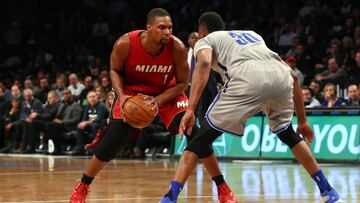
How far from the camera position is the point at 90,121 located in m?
18.0

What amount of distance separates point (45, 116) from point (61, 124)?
0.62 m

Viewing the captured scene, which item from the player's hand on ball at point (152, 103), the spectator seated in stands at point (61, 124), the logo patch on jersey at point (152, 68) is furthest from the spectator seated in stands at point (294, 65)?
the player's hand on ball at point (152, 103)

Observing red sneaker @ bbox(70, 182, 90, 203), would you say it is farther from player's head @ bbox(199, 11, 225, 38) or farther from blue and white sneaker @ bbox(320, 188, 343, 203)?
blue and white sneaker @ bbox(320, 188, 343, 203)

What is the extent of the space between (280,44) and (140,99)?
40.0 feet

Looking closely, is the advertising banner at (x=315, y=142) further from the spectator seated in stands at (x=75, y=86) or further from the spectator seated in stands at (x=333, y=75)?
the spectator seated in stands at (x=75, y=86)

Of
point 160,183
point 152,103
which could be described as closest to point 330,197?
point 152,103

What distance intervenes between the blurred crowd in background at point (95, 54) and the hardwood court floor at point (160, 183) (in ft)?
4.88

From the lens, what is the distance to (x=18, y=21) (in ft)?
88.7

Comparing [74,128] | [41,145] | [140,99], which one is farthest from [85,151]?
[140,99]

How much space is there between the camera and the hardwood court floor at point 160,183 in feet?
27.1

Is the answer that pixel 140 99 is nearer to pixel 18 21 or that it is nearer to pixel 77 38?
pixel 77 38

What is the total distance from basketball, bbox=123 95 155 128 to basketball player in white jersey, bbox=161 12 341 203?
1.68ft

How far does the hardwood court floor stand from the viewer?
827 cm

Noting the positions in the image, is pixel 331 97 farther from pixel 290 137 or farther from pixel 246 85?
pixel 246 85
